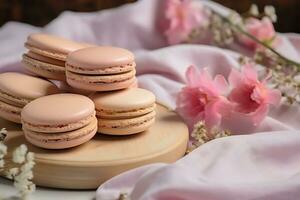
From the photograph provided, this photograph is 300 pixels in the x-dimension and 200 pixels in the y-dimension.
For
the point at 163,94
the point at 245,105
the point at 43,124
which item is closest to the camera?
the point at 43,124

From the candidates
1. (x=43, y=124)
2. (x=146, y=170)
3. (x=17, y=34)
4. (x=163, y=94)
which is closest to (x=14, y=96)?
(x=43, y=124)

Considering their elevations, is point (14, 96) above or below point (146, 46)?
above

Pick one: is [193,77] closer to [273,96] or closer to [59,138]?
[273,96]

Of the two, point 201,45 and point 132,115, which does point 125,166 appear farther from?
point 201,45

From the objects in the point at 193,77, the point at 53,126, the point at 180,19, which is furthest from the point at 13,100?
the point at 180,19

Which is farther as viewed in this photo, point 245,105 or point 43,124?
point 245,105
